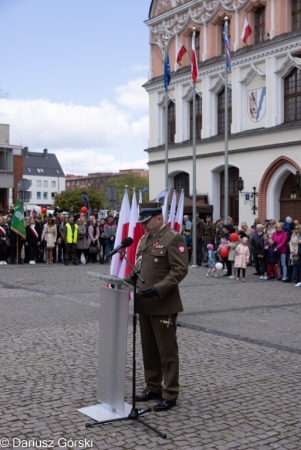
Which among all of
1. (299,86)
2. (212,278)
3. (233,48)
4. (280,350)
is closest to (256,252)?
(212,278)

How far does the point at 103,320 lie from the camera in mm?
6008

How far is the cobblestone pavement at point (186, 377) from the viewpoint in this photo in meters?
5.14

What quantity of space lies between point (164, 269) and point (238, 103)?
29132 millimetres

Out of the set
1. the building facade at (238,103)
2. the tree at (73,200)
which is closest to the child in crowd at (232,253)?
the building facade at (238,103)

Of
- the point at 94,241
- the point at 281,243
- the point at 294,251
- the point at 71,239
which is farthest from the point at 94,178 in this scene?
the point at 294,251

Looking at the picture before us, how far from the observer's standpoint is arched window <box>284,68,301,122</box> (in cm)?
3075

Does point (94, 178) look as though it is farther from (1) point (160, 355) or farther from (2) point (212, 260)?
(1) point (160, 355)

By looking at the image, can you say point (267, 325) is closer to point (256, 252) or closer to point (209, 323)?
point (209, 323)

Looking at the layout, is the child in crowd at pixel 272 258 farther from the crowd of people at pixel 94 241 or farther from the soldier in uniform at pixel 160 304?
the soldier in uniform at pixel 160 304

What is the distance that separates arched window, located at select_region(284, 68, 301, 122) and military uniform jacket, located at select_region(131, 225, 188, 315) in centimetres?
2626

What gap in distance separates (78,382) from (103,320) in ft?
3.81

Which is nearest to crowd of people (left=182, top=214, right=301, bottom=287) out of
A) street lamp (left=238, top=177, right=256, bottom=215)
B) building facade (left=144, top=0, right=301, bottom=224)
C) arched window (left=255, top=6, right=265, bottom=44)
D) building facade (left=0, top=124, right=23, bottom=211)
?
building facade (left=144, top=0, right=301, bottom=224)

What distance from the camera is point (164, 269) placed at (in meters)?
6.01

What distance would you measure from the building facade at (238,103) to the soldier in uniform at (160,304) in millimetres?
24270
